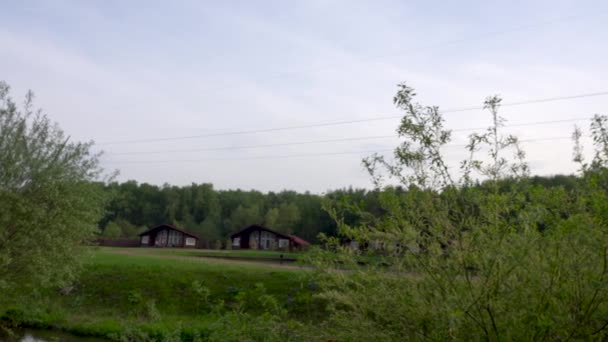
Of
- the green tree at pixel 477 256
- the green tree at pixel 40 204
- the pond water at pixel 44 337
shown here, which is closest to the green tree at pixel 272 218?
the pond water at pixel 44 337

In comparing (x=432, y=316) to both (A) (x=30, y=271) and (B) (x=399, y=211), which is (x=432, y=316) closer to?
(B) (x=399, y=211)

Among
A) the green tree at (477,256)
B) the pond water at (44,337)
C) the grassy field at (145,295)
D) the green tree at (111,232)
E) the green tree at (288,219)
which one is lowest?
the pond water at (44,337)

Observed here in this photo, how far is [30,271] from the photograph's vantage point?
14.3 metres

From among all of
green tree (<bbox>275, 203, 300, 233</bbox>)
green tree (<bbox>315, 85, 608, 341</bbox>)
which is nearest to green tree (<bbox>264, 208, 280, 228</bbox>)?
green tree (<bbox>275, 203, 300, 233</bbox>)

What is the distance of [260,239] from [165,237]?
46.3 feet

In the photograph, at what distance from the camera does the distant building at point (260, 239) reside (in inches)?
2790

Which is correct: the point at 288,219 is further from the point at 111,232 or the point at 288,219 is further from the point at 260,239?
the point at 111,232

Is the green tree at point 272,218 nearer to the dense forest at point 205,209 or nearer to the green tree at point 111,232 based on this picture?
the dense forest at point 205,209

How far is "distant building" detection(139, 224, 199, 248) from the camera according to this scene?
7750cm

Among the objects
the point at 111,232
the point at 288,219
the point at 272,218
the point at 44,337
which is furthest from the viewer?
the point at 272,218

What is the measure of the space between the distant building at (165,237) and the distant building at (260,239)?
7139mm

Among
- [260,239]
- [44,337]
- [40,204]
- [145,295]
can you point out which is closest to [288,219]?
[260,239]

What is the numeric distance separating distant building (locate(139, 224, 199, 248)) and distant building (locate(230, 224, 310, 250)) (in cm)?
714

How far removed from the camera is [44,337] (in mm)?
20359
